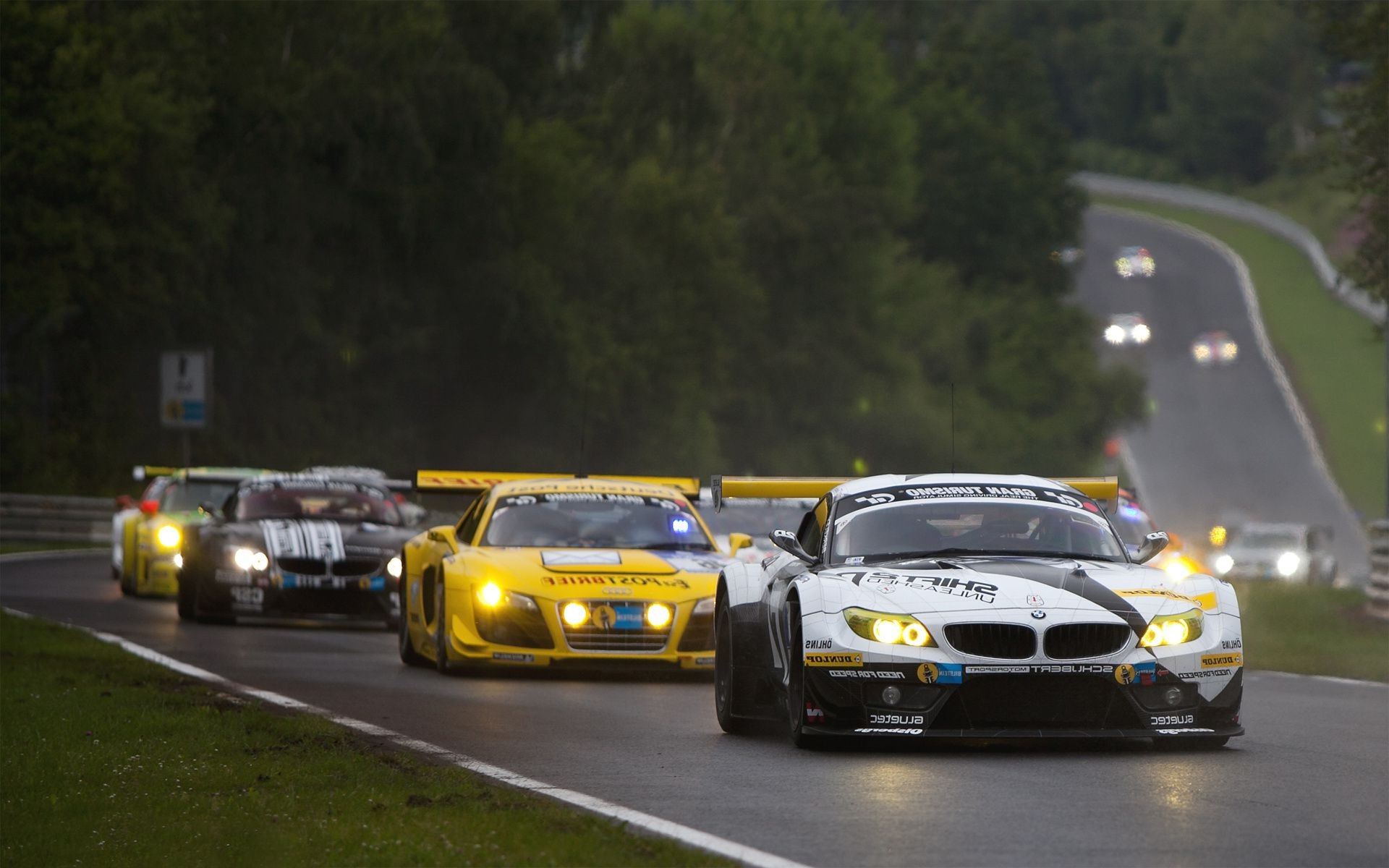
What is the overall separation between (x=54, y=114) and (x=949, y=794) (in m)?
40.8

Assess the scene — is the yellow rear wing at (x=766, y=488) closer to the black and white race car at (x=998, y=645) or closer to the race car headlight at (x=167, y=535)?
the black and white race car at (x=998, y=645)

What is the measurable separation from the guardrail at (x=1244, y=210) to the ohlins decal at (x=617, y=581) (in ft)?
268

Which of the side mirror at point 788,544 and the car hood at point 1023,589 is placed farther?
the side mirror at point 788,544

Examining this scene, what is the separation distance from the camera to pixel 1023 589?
36.9 ft

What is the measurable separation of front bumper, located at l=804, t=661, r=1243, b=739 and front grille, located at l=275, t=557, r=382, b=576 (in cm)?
1126

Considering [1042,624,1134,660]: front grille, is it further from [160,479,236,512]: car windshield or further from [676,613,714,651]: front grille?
[160,479,236,512]: car windshield

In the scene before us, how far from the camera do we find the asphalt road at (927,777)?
27.9 feet

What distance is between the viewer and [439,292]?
62156 millimetres

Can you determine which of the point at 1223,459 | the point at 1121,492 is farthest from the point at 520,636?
the point at 1223,459

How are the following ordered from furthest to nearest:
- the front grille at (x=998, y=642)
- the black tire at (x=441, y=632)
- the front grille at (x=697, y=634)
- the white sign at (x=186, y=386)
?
the white sign at (x=186, y=386), the black tire at (x=441, y=632), the front grille at (x=697, y=634), the front grille at (x=998, y=642)

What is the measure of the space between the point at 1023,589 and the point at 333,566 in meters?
11.7

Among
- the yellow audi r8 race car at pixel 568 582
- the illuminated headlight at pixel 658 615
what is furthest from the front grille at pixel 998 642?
the illuminated headlight at pixel 658 615

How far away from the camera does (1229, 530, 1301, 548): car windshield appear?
49.7 m

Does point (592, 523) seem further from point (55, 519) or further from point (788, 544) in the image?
point (55, 519)
